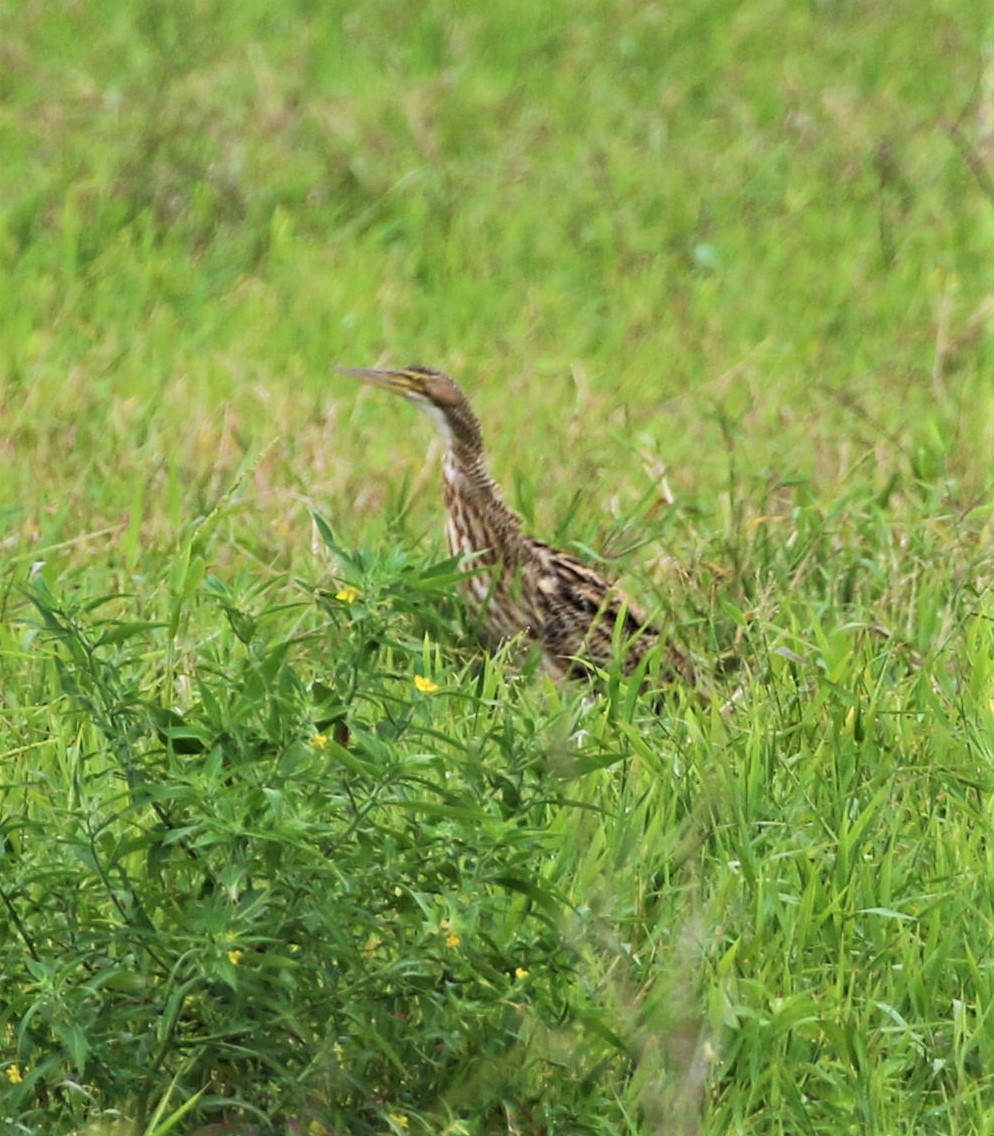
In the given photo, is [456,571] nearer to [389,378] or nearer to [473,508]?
[473,508]

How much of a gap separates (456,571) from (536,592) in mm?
439

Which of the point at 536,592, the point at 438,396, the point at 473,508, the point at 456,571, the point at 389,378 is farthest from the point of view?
the point at 389,378


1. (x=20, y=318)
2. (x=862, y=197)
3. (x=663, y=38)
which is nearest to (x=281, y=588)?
(x=20, y=318)

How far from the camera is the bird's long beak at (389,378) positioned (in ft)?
23.1

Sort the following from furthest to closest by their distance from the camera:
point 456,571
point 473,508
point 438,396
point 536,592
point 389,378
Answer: point 389,378 → point 438,396 → point 473,508 → point 536,592 → point 456,571

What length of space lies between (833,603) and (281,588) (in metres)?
1.38

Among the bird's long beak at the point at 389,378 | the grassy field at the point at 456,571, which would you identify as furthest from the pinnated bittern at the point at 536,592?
the bird's long beak at the point at 389,378

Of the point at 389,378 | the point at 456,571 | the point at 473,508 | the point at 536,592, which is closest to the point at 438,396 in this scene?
the point at 389,378

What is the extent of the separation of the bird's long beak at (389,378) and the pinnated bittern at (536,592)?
40 centimetres

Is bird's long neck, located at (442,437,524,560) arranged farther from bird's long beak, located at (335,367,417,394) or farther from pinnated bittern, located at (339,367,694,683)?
bird's long beak, located at (335,367,417,394)

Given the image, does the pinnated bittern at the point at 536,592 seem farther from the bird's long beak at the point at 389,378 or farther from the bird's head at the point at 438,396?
the bird's long beak at the point at 389,378

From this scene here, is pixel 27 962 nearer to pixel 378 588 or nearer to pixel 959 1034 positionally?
pixel 378 588

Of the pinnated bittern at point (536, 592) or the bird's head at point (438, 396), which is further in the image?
the bird's head at point (438, 396)

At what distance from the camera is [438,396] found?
692 cm
